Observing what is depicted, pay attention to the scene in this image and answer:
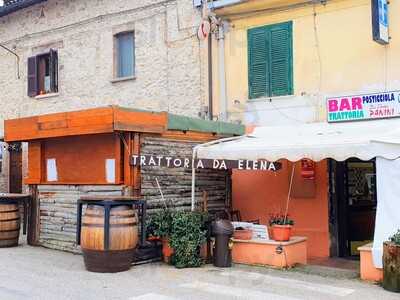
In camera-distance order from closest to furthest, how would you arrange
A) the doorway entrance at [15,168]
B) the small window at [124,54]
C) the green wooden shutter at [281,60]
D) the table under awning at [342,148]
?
the table under awning at [342,148], the green wooden shutter at [281,60], the small window at [124,54], the doorway entrance at [15,168]

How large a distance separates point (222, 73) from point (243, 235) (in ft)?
14.1

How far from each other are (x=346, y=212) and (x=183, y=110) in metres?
4.47

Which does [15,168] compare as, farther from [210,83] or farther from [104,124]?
[104,124]

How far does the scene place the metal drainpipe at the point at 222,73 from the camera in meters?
12.5

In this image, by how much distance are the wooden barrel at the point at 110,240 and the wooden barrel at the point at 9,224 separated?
301cm

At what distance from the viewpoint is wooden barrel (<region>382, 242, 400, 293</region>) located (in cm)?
755

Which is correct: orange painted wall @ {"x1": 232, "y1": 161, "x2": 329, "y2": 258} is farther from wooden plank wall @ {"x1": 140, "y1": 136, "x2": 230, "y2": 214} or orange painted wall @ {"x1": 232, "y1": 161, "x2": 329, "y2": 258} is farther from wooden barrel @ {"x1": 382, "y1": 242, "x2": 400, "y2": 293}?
wooden barrel @ {"x1": 382, "y1": 242, "x2": 400, "y2": 293}

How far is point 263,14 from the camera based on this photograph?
12.1m

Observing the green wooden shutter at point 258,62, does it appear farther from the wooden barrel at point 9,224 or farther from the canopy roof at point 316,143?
the wooden barrel at point 9,224

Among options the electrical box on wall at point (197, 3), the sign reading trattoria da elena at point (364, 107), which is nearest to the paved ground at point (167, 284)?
the sign reading trattoria da elena at point (364, 107)

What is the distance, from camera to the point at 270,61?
470 inches

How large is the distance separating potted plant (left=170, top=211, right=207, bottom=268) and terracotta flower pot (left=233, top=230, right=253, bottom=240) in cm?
80

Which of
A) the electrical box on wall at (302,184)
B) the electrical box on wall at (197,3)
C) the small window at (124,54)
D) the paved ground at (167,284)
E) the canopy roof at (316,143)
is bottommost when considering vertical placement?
the paved ground at (167,284)

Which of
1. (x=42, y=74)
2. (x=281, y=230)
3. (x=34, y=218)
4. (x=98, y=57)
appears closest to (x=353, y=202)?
(x=281, y=230)
